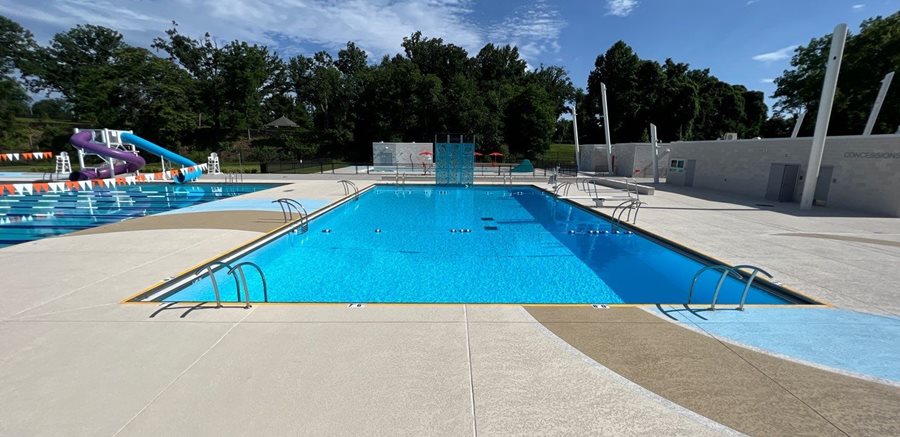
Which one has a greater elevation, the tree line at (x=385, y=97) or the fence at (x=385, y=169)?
the tree line at (x=385, y=97)

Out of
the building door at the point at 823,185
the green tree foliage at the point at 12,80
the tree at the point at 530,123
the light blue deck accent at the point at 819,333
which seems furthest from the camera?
the tree at the point at 530,123

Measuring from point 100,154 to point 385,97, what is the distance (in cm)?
2738

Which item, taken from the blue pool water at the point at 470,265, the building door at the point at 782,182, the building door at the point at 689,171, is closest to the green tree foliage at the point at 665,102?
the building door at the point at 689,171

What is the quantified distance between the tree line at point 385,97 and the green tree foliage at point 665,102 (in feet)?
0.51

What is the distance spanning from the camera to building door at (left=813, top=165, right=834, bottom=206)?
48.9 feet

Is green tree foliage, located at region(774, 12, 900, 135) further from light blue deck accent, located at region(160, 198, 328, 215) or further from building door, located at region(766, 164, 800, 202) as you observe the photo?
light blue deck accent, located at region(160, 198, 328, 215)

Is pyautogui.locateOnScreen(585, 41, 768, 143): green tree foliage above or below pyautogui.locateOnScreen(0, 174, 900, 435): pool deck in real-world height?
above

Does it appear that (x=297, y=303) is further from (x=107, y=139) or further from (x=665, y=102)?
(x=665, y=102)

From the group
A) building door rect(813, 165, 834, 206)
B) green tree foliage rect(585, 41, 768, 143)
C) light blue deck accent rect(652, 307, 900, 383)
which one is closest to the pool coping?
light blue deck accent rect(652, 307, 900, 383)

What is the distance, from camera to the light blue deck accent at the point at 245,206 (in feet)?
44.1

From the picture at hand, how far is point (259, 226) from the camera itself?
10.6 meters

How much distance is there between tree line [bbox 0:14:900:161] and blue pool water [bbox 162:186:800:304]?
31.1m

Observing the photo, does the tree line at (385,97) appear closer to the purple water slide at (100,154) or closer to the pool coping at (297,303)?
the purple water slide at (100,154)

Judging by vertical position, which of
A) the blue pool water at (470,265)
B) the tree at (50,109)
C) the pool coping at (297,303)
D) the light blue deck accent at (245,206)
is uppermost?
the tree at (50,109)
